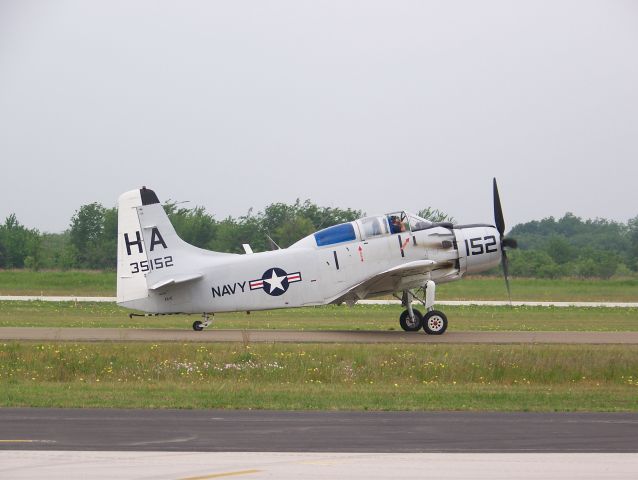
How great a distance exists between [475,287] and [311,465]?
4650 cm

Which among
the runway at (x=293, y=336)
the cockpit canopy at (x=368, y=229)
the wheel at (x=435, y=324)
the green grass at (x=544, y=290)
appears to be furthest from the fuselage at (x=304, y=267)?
the green grass at (x=544, y=290)

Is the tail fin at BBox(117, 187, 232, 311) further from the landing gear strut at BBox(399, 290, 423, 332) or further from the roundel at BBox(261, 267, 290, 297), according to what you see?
the landing gear strut at BBox(399, 290, 423, 332)

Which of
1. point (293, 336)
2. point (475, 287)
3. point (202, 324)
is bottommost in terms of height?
point (293, 336)

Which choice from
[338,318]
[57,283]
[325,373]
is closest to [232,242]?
[57,283]

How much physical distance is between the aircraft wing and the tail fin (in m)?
4.36

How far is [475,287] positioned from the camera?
57312mm

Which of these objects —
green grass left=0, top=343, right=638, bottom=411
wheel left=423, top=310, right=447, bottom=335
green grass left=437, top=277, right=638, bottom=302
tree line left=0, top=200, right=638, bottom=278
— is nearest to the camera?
green grass left=0, top=343, right=638, bottom=411

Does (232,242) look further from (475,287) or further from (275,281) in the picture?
(275,281)

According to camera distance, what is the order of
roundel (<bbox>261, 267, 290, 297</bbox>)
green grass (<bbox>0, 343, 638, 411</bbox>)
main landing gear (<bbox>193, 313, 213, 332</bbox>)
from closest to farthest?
green grass (<bbox>0, 343, 638, 411</bbox>), roundel (<bbox>261, 267, 290, 297</bbox>), main landing gear (<bbox>193, 313, 213, 332</bbox>)

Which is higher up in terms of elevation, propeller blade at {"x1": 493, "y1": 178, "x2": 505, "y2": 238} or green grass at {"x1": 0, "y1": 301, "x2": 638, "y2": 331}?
propeller blade at {"x1": 493, "y1": 178, "x2": 505, "y2": 238}

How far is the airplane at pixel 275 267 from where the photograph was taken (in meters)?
28.0

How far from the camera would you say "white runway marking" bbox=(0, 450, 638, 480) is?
11.1 metres

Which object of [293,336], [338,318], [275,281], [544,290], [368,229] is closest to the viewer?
[293,336]

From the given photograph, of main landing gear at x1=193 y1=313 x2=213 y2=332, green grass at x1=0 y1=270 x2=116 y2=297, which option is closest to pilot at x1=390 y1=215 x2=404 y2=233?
main landing gear at x1=193 y1=313 x2=213 y2=332
